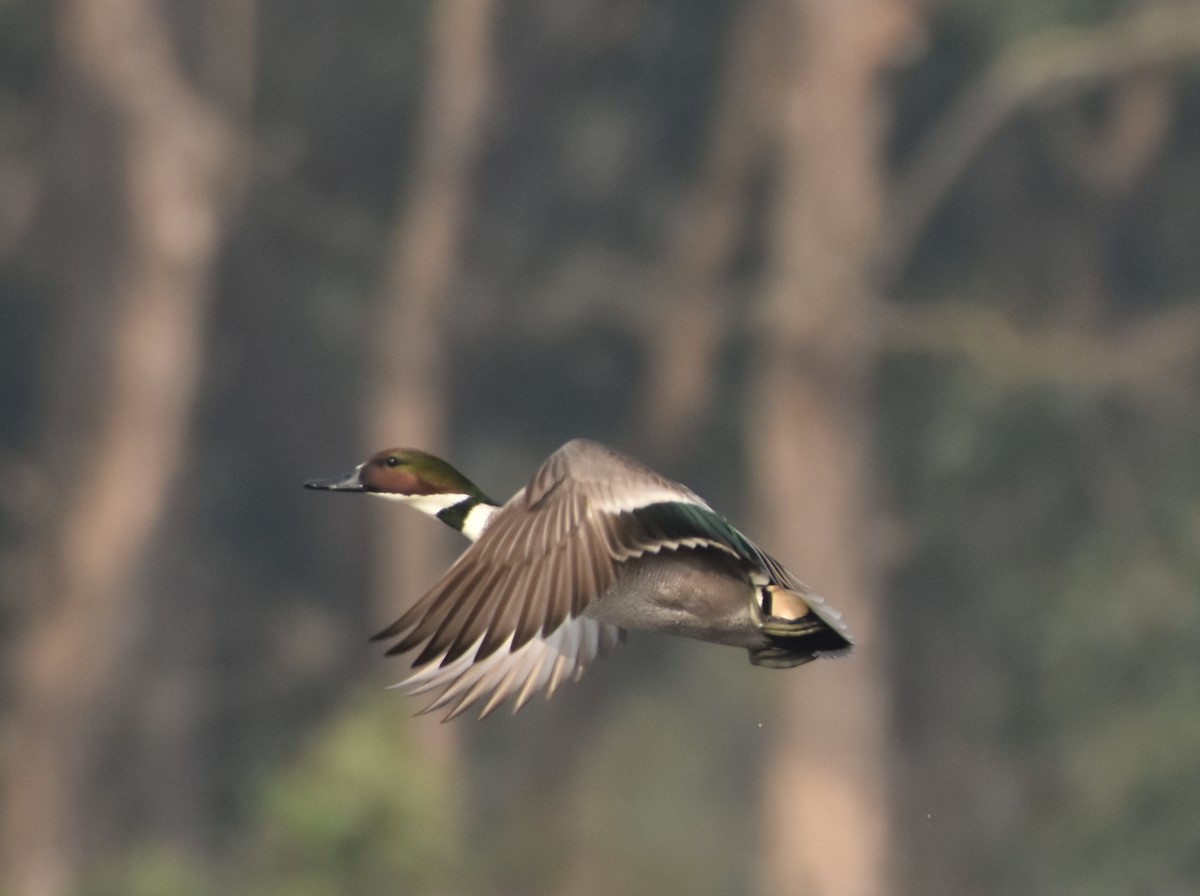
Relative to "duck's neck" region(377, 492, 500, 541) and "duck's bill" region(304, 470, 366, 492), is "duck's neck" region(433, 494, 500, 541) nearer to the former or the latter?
"duck's neck" region(377, 492, 500, 541)

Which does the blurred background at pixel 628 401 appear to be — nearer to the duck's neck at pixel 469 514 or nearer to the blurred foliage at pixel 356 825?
the blurred foliage at pixel 356 825

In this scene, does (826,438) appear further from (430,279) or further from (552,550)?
(552,550)

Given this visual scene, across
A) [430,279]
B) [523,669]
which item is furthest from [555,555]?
[430,279]

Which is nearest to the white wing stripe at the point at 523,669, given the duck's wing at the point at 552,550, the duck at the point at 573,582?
the duck at the point at 573,582

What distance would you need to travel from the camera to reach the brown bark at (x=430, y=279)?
21594mm

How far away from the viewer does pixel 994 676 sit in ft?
76.0

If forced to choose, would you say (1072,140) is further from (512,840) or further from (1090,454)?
(512,840)

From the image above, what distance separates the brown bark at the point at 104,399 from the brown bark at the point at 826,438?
15.2ft

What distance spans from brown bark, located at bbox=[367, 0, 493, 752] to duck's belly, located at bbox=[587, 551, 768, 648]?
52.5ft

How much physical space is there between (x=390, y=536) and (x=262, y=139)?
3.85 meters

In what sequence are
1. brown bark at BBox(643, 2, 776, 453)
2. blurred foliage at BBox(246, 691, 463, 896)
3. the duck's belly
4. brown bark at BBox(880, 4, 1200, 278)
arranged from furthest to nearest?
brown bark at BBox(643, 2, 776, 453) < brown bark at BBox(880, 4, 1200, 278) < blurred foliage at BBox(246, 691, 463, 896) < the duck's belly

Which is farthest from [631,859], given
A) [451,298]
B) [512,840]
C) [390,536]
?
[451,298]

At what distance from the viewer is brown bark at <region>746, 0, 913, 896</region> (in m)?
19.8

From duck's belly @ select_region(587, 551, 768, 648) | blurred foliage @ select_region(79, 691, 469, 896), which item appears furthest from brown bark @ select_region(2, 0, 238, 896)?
duck's belly @ select_region(587, 551, 768, 648)
